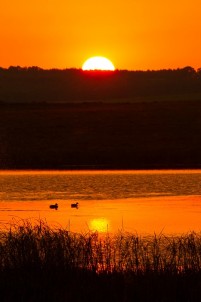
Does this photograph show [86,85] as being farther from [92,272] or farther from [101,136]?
[92,272]

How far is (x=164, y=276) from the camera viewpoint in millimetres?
16516

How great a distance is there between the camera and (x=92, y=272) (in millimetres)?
16906

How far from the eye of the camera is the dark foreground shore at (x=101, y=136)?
5772 centimetres

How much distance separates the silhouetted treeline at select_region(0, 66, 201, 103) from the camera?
105m

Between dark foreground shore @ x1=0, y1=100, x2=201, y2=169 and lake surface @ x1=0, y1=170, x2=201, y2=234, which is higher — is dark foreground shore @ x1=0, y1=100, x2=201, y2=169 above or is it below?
above

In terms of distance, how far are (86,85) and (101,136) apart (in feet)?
142

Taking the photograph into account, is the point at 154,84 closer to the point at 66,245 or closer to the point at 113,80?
the point at 113,80

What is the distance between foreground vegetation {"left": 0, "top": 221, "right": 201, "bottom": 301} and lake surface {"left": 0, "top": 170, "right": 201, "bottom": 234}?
5602 millimetres

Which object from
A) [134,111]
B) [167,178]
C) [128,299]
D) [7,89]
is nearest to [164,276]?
[128,299]

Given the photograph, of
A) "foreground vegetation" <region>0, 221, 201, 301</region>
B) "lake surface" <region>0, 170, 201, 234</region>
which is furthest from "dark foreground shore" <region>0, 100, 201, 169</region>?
"foreground vegetation" <region>0, 221, 201, 301</region>

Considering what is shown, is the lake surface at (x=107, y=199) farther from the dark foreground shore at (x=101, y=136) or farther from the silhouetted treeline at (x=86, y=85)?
the silhouetted treeline at (x=86, y=85)

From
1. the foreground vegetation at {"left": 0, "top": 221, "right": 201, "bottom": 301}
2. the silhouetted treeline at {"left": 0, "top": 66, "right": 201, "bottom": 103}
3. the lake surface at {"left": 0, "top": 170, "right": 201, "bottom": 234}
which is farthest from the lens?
the silhouetted treeline at {"left": 0, "top": 66, "right": 201, "bottom": 103}

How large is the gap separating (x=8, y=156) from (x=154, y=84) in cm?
5338

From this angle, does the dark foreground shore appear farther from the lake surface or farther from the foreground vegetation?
the foreground vegetation
